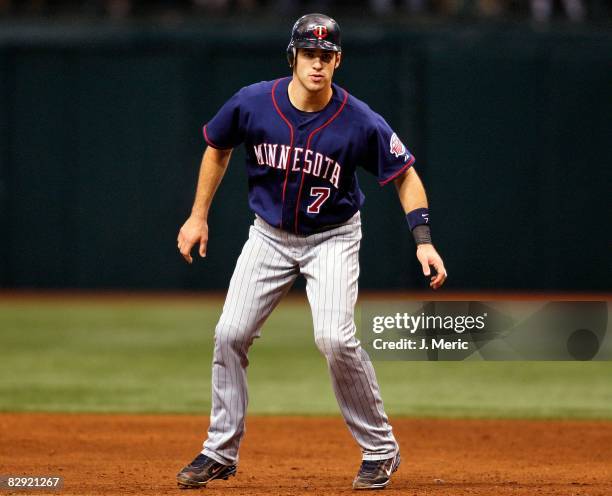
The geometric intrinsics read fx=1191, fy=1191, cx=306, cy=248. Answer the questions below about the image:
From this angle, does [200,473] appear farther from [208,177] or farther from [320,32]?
[320,32]

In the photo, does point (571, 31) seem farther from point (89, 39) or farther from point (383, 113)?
point (89, 39)

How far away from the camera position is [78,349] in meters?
10.8

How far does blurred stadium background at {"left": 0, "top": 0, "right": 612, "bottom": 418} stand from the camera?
1538cm

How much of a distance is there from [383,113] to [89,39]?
13.2 feet

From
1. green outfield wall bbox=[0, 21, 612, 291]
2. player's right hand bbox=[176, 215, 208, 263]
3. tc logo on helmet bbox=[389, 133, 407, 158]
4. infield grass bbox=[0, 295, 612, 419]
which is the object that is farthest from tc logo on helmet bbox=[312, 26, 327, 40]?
green outfield wall bbox=[0, 21, 612, 291]

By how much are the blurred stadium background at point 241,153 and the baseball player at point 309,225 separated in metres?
9.26

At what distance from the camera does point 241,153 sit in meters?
15.5

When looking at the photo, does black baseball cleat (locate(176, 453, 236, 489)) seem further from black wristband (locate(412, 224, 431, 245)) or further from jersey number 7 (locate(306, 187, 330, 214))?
black wristband (locate(412, 224, 431, 245))

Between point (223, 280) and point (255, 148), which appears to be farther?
point (223, 280)

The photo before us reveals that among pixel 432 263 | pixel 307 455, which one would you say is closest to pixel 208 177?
pixel 432 263

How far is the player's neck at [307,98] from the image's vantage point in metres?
4.98

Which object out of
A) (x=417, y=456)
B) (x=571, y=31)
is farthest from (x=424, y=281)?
(x=417, y=456)

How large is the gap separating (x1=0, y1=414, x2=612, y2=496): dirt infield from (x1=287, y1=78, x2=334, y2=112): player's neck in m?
1.62

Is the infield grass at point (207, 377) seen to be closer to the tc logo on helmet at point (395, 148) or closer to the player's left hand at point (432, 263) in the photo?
the player's left hand at point (432, 263)
